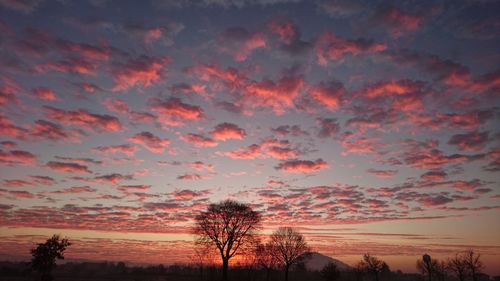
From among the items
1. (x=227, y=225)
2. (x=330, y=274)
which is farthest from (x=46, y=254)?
(x=330, y=274)

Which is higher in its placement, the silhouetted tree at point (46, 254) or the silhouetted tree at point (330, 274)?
the silhouetted tree at point (46, 254)

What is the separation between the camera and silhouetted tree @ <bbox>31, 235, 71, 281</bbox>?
1852 inches

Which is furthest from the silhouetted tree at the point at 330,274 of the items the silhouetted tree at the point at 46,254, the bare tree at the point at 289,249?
the silhouetted tree at the point at 46,254

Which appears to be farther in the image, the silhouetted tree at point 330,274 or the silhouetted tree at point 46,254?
A: the silhouetted tree at point 330,274

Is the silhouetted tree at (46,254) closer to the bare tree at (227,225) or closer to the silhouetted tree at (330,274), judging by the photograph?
the bare tree at (227,225)

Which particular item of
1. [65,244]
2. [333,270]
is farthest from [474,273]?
[65,244]

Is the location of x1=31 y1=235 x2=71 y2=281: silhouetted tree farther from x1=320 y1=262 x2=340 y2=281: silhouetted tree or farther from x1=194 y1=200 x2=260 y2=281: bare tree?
x1=320 y1=262 x2=340 y2=281: silhouetted tree

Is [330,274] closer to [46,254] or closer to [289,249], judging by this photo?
[289,249]

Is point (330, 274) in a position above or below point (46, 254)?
below

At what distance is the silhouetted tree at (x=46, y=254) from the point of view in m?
47.0

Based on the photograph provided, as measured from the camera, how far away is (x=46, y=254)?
4722cm

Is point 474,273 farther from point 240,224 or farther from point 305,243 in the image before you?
point 240,224

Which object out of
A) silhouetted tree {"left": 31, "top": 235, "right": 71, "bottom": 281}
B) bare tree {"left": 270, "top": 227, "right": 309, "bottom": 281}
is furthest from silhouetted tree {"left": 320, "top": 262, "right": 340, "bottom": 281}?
silhouetted tree {"left": 31, "top": 235, "right": 71, "bottom": 281}

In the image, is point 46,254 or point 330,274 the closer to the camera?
point 46,254
